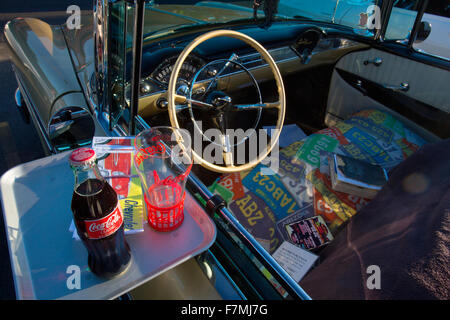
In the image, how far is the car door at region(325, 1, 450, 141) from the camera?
7.69 ft

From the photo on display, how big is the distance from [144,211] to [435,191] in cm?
128

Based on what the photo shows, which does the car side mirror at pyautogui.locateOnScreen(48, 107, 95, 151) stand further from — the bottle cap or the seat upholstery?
the bottle cap

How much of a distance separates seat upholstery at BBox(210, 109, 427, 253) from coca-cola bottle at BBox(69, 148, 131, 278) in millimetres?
888

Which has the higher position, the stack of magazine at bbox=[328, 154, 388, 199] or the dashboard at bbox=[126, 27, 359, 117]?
the dashboard at bbox=[126, 27, 359, 117]

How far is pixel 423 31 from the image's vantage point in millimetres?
2512

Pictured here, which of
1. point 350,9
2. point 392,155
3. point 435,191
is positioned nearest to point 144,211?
point 435,191

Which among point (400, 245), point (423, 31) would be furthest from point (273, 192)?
point (423, 31)

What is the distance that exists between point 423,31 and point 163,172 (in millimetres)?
2560

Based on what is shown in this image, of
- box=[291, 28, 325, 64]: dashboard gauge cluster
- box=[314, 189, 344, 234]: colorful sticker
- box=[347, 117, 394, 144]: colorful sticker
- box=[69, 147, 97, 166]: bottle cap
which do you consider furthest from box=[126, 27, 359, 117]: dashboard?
box=[314, 189, 344, 234]: colorful sticker

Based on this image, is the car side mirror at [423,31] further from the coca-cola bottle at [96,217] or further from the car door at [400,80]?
the coca-cola bottle at [96,217]

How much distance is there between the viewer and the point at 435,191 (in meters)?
1.39

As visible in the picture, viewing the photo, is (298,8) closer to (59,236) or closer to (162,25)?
(162,25)

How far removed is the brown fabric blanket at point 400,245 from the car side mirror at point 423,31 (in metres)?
1.32

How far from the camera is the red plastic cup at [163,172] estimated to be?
3.07ft
